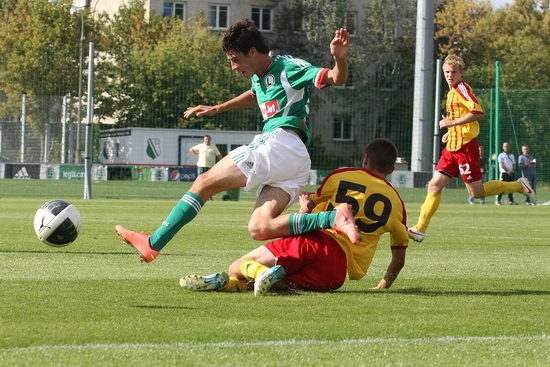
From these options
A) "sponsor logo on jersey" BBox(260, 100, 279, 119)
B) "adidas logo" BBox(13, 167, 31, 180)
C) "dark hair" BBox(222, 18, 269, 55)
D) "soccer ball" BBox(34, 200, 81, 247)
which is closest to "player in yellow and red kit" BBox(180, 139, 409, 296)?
"sponsor logo on jersey" BBox(260, 100, 279, 119)

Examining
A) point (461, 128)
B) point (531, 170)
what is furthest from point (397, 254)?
point (531, 170)

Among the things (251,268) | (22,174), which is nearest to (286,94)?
(251,268)

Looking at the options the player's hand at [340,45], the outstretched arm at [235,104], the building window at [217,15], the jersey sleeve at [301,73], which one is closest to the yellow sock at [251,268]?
→ the jersey sleeve at [301,73]

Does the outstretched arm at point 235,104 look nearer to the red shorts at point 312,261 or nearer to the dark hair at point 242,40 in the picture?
the dark hair at point 242,40

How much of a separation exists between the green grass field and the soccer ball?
30 centimetres

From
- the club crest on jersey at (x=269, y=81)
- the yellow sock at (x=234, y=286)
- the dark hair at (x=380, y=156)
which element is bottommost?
the yellow sock at (x=234, y=286)

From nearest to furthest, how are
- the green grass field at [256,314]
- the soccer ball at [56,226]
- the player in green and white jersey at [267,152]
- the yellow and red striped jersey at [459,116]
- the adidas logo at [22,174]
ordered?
1. the green grass field at [256,314]
2. the player in green and white jersey at [267,152]
3. the soccer ball at [56,226]
4. the yellow and red striped jersey at [459,116]
5. the adidas logo at [22,174]

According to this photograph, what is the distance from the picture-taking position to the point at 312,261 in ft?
25.7

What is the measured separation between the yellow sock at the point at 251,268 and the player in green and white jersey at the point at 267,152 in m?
0.24

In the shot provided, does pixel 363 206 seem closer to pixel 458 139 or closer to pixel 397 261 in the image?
pixel 397 261

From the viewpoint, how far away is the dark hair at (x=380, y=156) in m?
8.04

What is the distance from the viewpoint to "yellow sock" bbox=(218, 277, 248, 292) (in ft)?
25.5

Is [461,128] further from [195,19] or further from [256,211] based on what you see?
[195,19]

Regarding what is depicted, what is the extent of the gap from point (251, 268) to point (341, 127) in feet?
96.8
